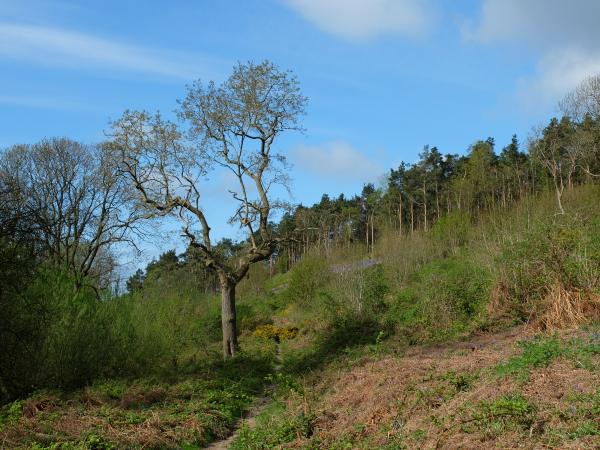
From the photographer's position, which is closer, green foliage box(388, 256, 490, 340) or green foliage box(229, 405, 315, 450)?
green foliage box(229, 405, 315, 450)

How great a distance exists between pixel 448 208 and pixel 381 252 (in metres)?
31.7

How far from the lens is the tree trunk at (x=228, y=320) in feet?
68.0

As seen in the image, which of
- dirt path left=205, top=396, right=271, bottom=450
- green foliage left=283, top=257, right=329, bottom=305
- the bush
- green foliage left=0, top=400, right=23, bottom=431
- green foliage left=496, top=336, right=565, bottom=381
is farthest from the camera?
green foliage left=283, top=257, right=329, bottom=305

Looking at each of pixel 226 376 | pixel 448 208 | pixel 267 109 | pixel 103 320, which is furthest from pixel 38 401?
pixel 448 208

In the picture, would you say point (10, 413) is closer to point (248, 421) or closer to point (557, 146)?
point (248, 421)

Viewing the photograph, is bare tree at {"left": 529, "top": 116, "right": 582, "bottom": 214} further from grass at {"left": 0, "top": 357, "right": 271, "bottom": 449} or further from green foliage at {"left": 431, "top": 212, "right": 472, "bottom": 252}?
grass at {"left": 0, "top": 357, "right": 271, "bottom": 449}

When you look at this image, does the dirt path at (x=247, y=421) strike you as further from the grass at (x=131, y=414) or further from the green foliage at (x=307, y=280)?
the green foliage at (x=307, y=280)

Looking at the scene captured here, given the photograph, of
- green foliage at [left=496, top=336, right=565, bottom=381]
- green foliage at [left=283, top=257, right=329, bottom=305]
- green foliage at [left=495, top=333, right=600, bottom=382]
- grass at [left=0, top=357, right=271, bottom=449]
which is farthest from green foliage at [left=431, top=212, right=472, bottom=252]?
green foliage at [left=496, top=336, right=565, bottom=381]

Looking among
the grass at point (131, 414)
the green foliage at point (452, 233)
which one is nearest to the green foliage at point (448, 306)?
the grass at point (131, 414)

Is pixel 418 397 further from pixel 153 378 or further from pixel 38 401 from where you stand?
pixel 153 378

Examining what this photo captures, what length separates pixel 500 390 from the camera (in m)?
7.35

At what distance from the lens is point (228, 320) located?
68.3ft

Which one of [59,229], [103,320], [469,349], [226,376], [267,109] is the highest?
[267,109]

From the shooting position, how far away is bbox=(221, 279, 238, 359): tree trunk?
2073 centimetres
